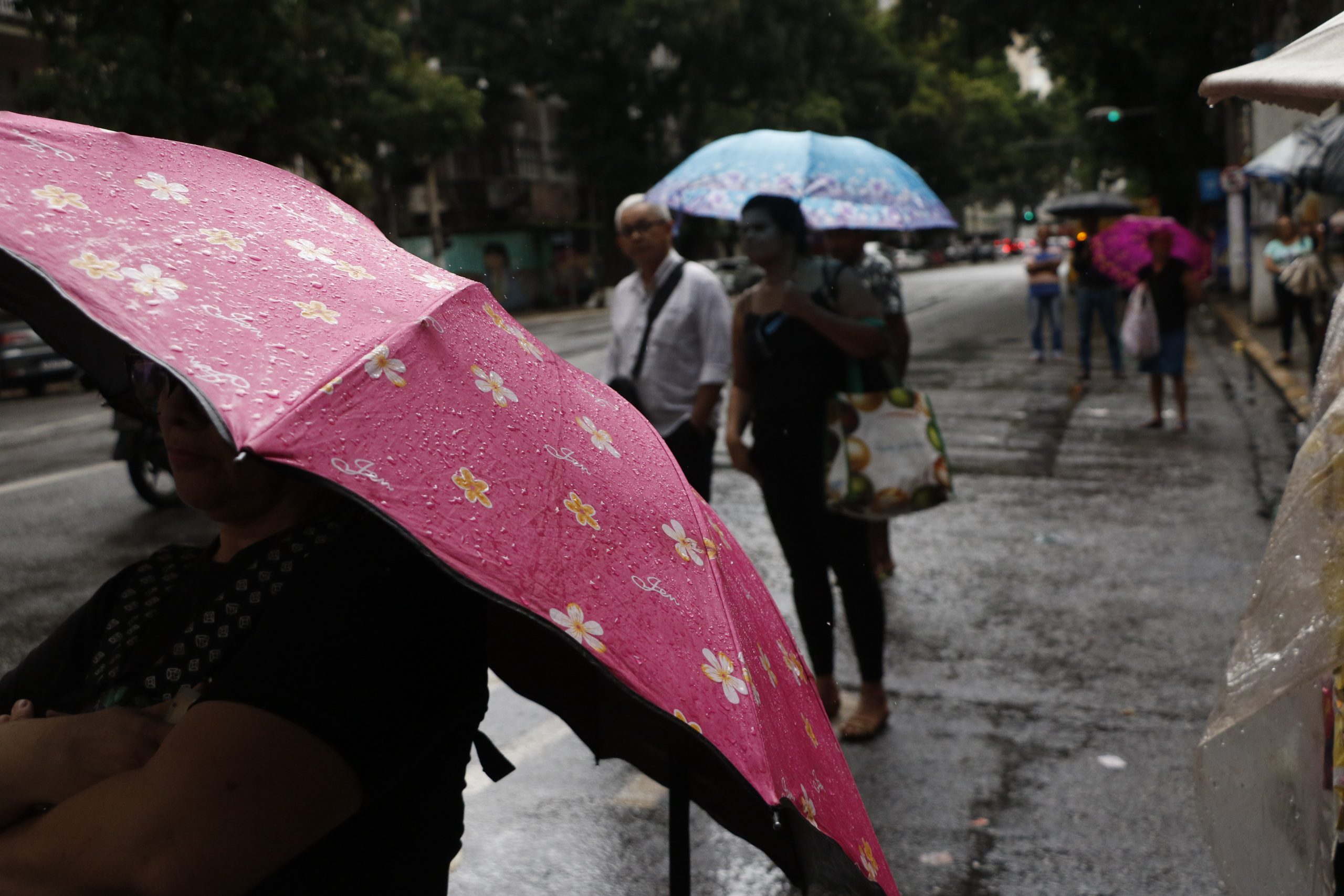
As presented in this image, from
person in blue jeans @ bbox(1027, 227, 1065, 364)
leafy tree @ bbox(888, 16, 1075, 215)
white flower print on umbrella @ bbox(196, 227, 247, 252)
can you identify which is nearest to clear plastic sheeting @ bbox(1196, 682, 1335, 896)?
white flower print on umbrella @ bbox(196, 227, 247, 252)

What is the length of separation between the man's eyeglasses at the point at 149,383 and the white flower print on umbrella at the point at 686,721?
2.62ft

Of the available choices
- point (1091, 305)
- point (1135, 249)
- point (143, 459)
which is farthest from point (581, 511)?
point (1091, 305)

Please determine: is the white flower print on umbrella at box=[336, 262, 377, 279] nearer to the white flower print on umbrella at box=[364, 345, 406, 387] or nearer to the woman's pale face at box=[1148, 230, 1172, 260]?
the white flower print on umbrella at box=[364, 345, 406, 387]

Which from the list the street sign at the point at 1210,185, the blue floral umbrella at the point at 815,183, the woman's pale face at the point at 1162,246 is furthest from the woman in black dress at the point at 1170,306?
the street sign at the point at 1210,185

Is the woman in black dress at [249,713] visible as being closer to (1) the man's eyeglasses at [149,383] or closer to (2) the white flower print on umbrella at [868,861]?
(1) the man's eyeglasses at [149,383]

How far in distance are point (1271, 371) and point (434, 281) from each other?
1485cm

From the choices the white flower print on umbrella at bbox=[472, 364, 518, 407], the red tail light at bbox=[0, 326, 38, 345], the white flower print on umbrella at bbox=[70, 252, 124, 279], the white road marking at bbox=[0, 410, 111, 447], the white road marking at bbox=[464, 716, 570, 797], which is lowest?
the white road marking at bbox=[464, 716, 570, 797]

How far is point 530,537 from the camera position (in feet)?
4.35

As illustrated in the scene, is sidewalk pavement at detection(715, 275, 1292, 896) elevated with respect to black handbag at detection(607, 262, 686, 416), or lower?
lower

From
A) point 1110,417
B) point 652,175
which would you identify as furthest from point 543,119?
point 1110,417

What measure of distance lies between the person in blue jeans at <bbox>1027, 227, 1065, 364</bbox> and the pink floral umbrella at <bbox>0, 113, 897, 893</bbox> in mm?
15034

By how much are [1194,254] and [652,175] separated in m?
32.2

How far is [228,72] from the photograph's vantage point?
72.4 ft

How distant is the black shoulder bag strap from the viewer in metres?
5.43
